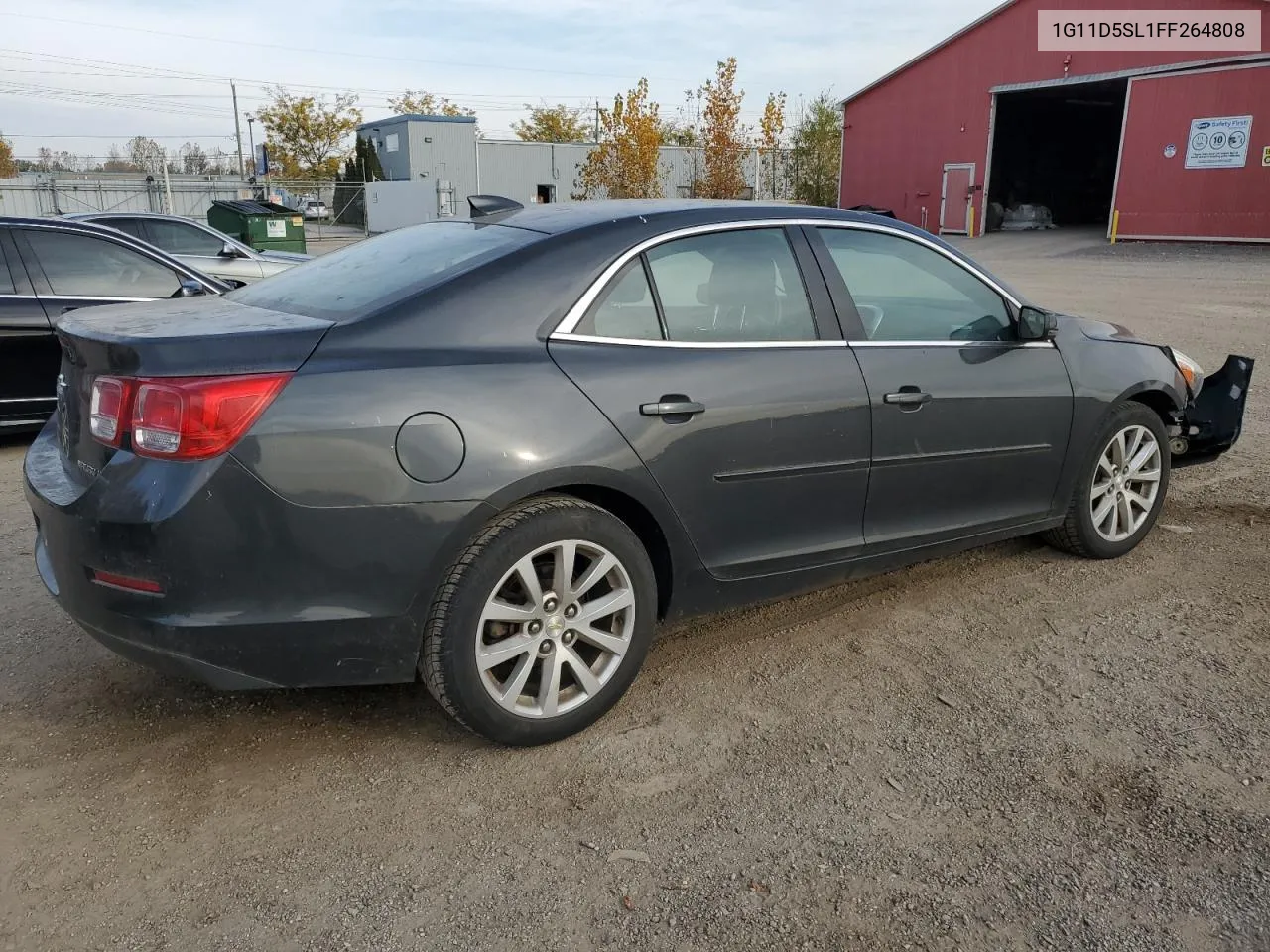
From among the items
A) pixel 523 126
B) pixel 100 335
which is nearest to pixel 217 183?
pixel 523 126

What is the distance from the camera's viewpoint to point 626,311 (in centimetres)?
315

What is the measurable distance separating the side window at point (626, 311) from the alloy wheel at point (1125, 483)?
7.79 feet

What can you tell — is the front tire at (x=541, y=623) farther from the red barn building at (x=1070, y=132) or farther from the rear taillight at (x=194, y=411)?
the red barn building at (x=1070, y=132)

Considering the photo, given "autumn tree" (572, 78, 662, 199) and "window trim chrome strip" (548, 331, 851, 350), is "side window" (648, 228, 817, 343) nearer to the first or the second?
"window trim chrome strip" (548, 331, 851, 350)

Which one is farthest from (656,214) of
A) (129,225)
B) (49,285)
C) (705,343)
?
(129,225)

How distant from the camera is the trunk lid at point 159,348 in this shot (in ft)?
8.57

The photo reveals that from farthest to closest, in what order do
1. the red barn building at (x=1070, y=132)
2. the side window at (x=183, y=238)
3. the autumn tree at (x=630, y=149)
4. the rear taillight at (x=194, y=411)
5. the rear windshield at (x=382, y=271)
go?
the autumn tree at (x=630, y=149), the red barn building at (x=1070, y=132), the side window at (x=183, y=238), the rear windshield at (x=382, y=271), the rear taillight at (x=194, y=411)

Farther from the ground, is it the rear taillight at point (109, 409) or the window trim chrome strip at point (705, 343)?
the window trim chrome strip at point (705, 343)

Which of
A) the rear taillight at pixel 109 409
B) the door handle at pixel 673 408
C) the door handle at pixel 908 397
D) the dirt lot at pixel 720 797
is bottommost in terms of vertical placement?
the dirt lot at pixel 720 797

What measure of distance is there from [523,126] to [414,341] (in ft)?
238

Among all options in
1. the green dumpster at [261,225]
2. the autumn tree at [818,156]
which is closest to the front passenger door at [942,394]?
the green dumpster at [261,225]

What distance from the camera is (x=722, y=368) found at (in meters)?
3.24

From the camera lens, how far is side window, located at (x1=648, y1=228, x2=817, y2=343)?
3.26m

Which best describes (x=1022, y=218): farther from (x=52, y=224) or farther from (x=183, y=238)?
(x=52, y=224)
